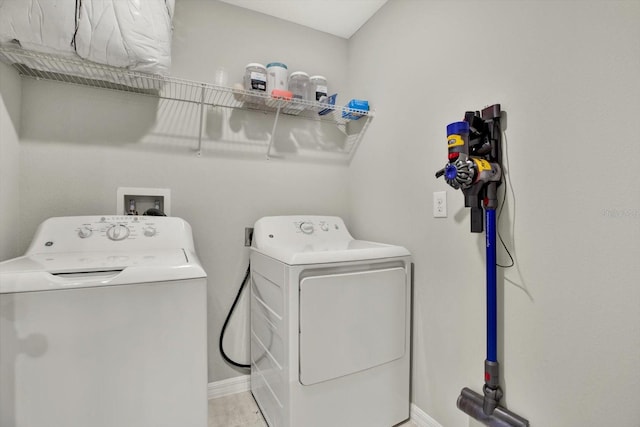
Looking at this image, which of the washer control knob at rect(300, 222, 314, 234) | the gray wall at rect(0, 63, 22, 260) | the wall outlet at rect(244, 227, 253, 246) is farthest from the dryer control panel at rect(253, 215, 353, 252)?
the gray wall at rect(0, 63, 22, 260)

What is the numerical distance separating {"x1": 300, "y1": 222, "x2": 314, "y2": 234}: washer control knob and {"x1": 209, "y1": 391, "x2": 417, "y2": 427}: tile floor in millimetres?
1057

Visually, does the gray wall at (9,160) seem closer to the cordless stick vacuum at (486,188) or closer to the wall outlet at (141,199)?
the wall outlet at (141,199)

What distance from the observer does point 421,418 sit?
5.19 ft

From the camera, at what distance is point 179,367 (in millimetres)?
1019

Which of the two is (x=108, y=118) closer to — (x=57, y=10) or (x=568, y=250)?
(x=57, y=10)

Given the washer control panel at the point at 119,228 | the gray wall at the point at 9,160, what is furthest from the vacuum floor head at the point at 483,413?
the gray wall at the point at 9,160

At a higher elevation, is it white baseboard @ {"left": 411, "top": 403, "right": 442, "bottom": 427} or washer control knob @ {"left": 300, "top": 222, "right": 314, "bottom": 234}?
washer control knob @ {"left": 300, "top": 222, "right": 314, "bottom": 234}

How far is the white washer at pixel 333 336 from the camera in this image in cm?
130

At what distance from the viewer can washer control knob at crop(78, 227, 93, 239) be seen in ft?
4.55

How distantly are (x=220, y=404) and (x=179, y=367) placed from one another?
978 mm

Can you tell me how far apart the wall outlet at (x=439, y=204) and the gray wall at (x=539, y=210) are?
0.10 feet

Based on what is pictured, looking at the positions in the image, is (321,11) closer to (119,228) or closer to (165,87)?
(165,87)

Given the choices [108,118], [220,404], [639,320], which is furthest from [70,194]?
[639,320]

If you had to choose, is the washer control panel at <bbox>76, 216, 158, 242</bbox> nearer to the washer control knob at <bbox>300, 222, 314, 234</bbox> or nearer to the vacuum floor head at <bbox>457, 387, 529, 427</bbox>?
the washer control knob at <bbox>300, 222, 314, 234</bbox>
